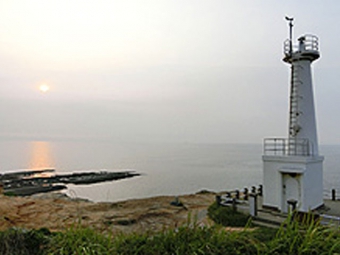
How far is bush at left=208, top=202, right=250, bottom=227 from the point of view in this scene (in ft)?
31.8

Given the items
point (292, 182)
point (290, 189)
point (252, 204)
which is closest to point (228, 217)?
point (252, 204)

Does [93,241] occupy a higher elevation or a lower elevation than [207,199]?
higher

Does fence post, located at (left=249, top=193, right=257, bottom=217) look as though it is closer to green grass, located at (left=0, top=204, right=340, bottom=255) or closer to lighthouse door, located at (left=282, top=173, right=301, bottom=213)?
lighthouse door, located at (left=282, top=173, right=301, bottom=213)

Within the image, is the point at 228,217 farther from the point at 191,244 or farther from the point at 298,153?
the point at 191,244

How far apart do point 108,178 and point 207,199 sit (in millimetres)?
37517

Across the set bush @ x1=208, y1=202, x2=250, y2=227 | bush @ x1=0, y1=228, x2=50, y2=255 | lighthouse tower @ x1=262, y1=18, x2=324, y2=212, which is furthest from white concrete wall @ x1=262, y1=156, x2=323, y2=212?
bush @ x1=0, y1=228, x2=50, y2=255

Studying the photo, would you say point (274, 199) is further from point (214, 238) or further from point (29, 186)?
point (29, 186)

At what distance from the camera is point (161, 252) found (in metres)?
3.86

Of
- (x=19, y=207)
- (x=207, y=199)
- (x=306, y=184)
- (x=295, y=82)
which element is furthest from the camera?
(x=207, y=199)

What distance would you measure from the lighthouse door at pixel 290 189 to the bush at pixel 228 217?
1.89 metres

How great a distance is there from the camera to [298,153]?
11.9 m

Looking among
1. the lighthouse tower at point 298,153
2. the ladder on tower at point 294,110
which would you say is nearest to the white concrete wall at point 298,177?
the lighthouse tower at point 298,153

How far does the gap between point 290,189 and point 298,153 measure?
1991 millimetres

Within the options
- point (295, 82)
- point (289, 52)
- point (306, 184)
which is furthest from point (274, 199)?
point (289, 52)
